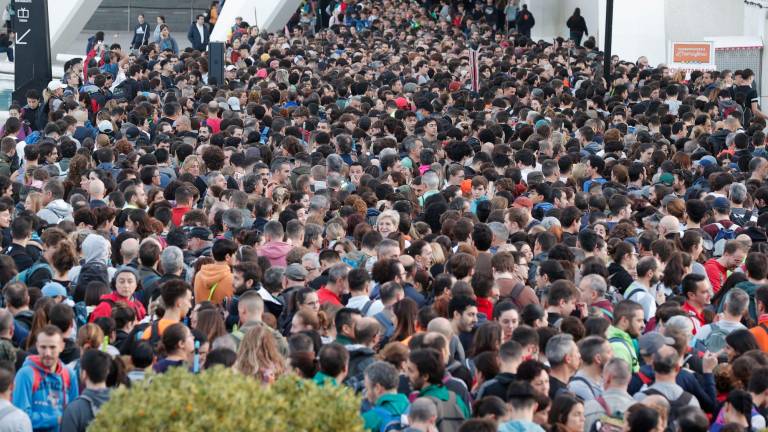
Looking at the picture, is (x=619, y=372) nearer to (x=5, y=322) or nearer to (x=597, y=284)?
(x=597, y=284)

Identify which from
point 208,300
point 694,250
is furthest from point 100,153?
point 694,250

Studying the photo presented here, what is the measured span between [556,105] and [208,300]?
39.0 feet

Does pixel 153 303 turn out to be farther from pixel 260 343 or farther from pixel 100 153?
pixel 100 153

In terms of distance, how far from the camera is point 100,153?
15453 mm

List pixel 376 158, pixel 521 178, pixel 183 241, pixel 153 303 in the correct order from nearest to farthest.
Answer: pixel 153 303, pixel 183 241, pixel 521 178, pixel 376 158

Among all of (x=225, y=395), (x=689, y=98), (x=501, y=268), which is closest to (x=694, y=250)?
(x=501, y=268)

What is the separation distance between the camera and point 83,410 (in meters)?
7.58

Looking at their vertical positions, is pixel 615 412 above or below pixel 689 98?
below

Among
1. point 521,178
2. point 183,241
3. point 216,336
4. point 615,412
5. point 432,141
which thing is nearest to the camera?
point 615,412

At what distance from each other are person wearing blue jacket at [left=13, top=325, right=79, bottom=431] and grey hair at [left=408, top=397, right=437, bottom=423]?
2.03 metres

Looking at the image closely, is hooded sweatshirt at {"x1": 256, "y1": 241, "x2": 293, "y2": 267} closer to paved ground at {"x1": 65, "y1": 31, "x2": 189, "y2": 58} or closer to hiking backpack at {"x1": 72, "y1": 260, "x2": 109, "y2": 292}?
hiking backpack at {"x1": 72, "y1": 260, "x2": 109, "y2": 292}

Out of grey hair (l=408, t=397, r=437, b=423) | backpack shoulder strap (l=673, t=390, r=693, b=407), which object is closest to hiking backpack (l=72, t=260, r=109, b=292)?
grey hair (l=408, t=397, r=437, b=423)

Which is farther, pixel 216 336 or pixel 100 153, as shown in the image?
pixel 100 153

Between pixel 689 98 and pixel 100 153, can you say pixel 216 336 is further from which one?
pixel 689 98
